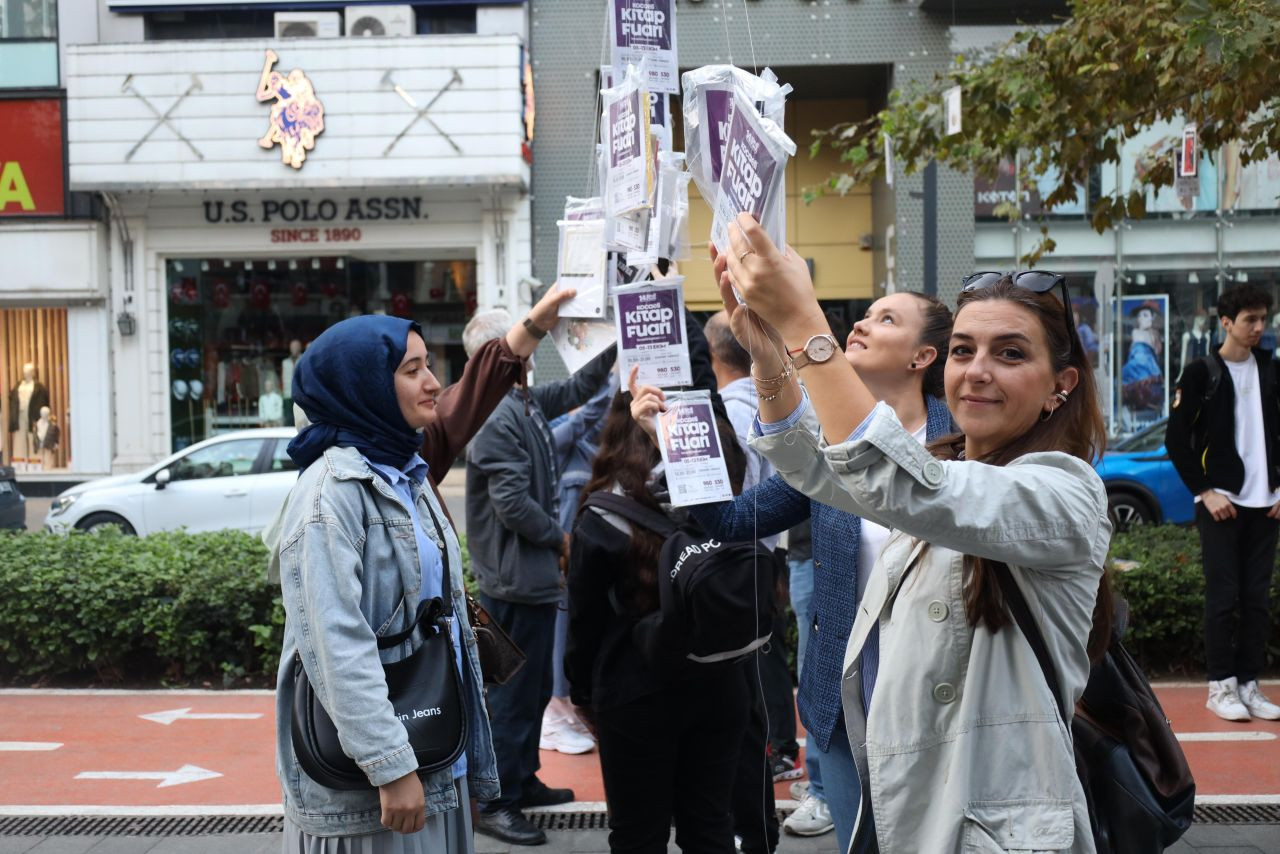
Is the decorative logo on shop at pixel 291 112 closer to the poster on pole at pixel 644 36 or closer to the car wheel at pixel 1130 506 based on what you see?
the car wheel at pixel 1130 506

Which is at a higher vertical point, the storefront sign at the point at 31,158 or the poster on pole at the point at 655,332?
the storefront sign at the point at 31,158

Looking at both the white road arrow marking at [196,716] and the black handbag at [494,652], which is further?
the white road arrow marking at [196,716]

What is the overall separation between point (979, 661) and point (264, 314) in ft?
65.5

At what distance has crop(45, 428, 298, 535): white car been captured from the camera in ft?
41.9

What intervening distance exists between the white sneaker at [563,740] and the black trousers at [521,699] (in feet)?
2.94

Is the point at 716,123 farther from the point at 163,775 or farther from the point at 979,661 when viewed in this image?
the point at 163,775

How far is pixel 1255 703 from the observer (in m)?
6.30

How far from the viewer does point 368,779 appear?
2662 mm

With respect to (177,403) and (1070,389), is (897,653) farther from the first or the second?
(177,403)

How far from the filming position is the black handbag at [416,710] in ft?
8.73

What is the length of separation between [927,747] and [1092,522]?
48 cm

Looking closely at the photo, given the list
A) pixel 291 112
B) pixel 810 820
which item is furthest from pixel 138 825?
pixel 291 112

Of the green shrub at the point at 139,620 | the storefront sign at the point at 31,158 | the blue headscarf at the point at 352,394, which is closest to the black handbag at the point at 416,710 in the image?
the blue headscarf at the point at 352,394

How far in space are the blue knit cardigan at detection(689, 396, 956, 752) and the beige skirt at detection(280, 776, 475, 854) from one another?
36.4 inches
